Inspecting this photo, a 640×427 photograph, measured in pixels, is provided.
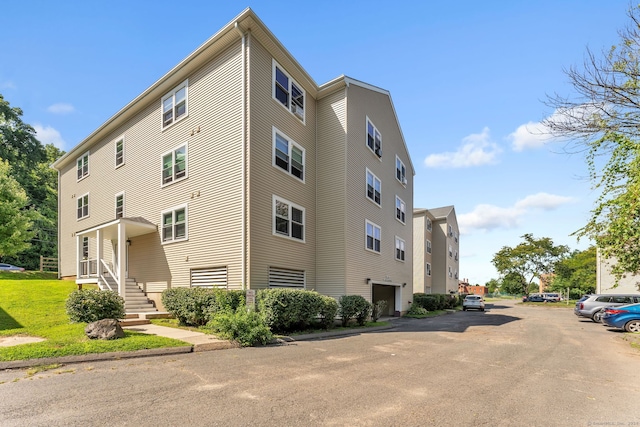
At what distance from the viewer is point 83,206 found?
861 inches

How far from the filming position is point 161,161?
16.5m

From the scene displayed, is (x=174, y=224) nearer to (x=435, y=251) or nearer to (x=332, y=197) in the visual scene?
(x=332, y=197)

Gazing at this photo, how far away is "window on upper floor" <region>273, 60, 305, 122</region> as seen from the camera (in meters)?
15.1

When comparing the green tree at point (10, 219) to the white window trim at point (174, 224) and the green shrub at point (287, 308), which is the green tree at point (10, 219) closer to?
the white window trim at point (174, 224)

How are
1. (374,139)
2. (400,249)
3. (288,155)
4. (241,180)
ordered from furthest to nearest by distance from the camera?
(400,249)
(374,139)
(288,155)
(241,180)

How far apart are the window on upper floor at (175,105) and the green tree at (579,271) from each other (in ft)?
188

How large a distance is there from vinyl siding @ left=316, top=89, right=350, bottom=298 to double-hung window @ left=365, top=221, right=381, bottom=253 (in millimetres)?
2745

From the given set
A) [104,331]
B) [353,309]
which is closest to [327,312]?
[353,309]

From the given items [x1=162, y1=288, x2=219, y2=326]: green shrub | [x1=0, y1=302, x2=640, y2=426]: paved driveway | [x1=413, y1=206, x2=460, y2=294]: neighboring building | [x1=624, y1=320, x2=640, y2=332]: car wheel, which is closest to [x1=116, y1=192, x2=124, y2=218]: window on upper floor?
[x1=162, y1=288, x2=219, y2=326]: green shrub

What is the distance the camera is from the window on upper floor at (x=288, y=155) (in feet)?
48.5

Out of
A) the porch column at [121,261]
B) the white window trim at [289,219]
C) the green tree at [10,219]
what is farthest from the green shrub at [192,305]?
the green tree at [10,219]

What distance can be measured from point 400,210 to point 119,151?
58.7 feet

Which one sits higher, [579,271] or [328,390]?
[328,390]

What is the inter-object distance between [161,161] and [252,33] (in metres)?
7.36
